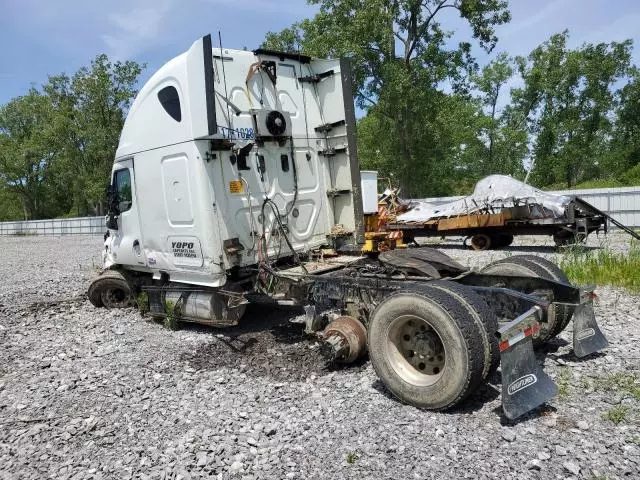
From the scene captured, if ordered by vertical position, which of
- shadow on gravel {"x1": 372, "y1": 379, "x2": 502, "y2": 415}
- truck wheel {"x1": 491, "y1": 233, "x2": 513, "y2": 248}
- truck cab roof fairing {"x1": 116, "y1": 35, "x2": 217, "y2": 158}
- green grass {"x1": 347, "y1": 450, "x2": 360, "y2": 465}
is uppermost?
truck cab roof fairing {"x1": 116, "y1": 35, "x2": 217, "y2": 158}

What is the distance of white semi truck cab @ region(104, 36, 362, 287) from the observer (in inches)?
242

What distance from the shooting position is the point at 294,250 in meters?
6.84

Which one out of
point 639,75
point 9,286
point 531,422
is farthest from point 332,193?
point 639,75

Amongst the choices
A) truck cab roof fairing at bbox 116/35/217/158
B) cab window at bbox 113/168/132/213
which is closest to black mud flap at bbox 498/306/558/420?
truck cab roof fairing at bbox 116/35/217/158

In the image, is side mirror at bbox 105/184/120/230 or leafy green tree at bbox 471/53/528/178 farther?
leafy green tree at bbox 471/53/528/178

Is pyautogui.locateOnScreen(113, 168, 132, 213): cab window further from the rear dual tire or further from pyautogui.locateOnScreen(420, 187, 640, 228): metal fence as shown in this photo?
pyautogui.locateOnScreen(420, 187, 640, 228): metal fence

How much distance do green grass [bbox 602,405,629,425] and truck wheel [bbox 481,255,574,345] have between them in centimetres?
122

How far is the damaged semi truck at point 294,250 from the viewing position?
13.0 ft

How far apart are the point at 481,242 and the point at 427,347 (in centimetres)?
1105

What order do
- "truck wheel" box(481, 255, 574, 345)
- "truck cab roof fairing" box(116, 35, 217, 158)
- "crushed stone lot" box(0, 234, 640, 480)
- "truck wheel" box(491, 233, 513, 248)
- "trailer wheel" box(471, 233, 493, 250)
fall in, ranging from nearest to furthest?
"crushed stone lot" box(0, 234, 640, 480), "truck wheel" box(481, 255, 574, 345), "truck cab roof fairing" box(116, 35, 217, 158), "trailer wheel" box(471, 233, 493, 250), "truck wheel" box(491, 233, 513, 248)

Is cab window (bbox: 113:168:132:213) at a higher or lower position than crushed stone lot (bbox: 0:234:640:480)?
higher

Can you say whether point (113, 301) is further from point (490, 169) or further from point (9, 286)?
point (490, 169)

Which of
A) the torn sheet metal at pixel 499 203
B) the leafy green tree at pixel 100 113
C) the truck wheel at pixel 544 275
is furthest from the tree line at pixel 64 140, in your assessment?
the truck wheel at pixel 544 275

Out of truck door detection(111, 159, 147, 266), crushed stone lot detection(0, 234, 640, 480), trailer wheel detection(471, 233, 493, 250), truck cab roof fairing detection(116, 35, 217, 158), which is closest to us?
crushed stone lot detection(0, 234, 640, 480)
